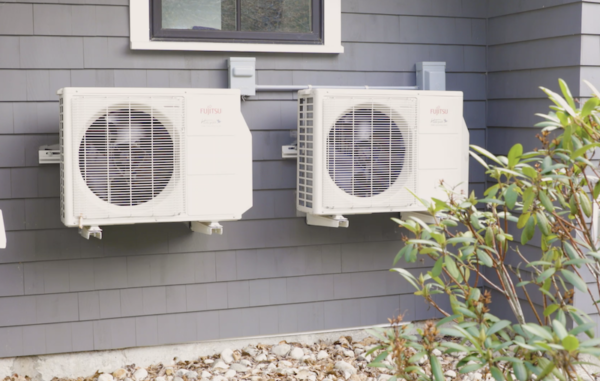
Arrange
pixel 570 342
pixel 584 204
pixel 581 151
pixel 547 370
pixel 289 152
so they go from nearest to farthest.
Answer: pixel 570 342 → pixel 547 370 → pixel 581 151 → pixel 584 204 → pixel 289 152

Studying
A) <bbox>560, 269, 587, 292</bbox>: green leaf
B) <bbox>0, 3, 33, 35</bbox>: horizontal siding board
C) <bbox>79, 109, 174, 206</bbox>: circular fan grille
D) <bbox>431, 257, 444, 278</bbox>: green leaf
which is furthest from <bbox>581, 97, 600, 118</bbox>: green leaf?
<bbox>0, 3, 33, 35</bbox>: horizontal siding board

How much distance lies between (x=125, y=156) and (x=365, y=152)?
1046mm

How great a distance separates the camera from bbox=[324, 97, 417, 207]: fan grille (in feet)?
9.51

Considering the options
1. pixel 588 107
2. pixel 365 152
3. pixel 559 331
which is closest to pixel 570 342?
pixel 559 331

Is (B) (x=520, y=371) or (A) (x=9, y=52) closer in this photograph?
(B) (x=520, y=371)

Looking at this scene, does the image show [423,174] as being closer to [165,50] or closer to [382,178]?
[382,178]

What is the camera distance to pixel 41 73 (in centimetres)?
285

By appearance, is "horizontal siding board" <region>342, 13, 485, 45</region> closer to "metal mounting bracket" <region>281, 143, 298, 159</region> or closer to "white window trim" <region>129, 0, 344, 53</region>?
"white window trim" <region>129, 0, 344, 53</region>

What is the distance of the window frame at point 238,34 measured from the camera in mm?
2973

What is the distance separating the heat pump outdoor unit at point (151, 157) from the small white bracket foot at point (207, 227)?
16 mm

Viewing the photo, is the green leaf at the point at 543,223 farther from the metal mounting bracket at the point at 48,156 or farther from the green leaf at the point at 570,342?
the metal mounting bracket at the point at 48,156

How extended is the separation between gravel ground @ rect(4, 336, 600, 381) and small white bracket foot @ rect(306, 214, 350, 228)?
24.9 inches

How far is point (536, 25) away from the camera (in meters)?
3.11

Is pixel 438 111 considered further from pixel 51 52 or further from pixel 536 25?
pixel 51 52
